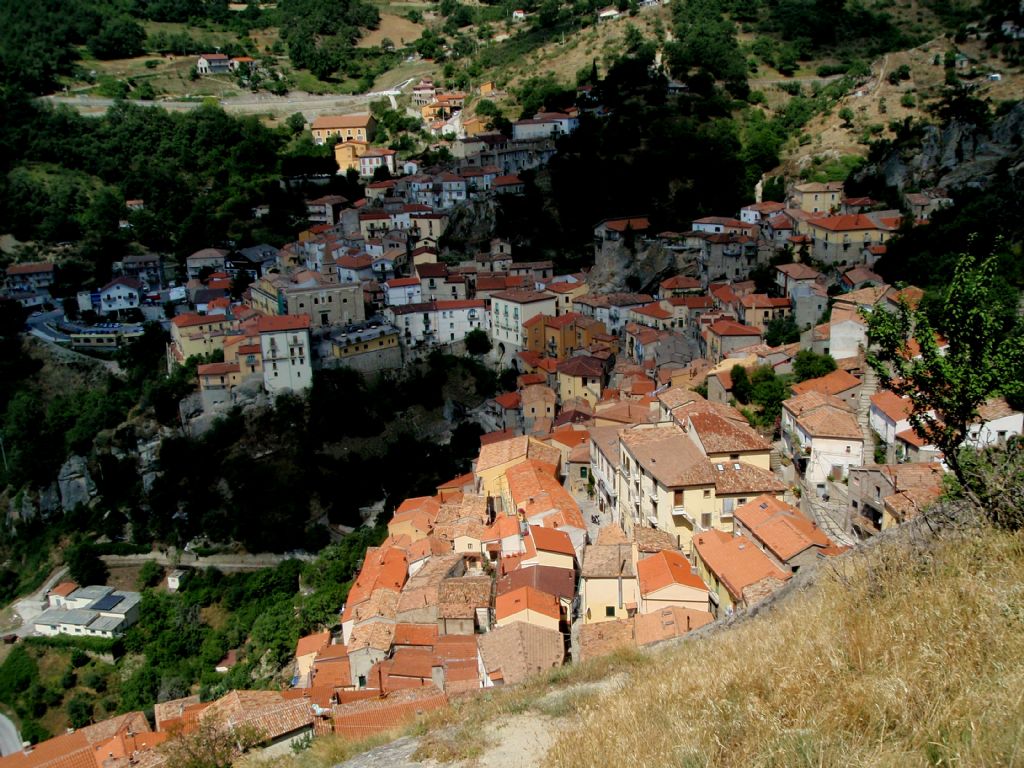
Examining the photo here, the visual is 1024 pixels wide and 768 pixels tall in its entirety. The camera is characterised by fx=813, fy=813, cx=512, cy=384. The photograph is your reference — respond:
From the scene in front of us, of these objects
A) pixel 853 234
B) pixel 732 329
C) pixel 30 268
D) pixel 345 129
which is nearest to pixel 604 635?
pixel 732 329

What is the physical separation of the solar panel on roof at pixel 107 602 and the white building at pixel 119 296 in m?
23.8

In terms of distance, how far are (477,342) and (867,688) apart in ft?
120

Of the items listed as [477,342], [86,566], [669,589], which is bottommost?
[86,566]

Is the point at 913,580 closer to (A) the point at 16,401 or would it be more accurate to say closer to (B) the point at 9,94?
(A) the point at 16,401

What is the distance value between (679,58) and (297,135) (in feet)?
115

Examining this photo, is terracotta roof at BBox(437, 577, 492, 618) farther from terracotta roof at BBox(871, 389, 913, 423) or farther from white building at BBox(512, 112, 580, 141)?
white building at BBox(512, 112, 580, 141)

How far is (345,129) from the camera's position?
7225 centimetres

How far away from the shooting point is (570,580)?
20141mm

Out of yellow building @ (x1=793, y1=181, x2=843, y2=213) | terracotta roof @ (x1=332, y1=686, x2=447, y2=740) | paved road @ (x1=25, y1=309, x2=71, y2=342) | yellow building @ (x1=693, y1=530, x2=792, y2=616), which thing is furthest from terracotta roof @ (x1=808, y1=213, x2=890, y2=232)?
paved road @ (x1=25, y1=309, x2=71, y2=342)

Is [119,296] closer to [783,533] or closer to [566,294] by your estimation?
[566,294]

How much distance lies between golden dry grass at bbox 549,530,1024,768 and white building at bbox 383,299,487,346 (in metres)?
35.0

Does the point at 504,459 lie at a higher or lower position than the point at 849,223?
lower

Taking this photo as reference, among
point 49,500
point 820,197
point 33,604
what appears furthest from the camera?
point 820,197

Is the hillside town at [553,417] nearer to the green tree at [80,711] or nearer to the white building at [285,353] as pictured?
the white building at [285,353]
